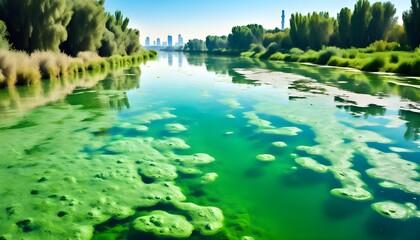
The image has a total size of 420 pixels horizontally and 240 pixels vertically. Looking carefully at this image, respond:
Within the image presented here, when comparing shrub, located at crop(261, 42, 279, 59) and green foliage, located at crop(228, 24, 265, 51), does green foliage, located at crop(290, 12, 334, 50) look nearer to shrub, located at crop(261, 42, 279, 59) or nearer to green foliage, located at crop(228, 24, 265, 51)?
shrub, located at crop(261, 42, 279, 59)

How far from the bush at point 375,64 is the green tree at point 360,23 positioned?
1889 cm

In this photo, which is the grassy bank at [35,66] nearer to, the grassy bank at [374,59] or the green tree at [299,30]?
the grassy bank at [374,59]

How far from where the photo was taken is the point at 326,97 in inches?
459

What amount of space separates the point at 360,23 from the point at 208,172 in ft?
136

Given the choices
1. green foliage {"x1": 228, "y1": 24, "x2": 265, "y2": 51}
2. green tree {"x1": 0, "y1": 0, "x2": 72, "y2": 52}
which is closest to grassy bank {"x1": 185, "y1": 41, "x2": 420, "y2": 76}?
green tree {"x1": 0, "y1": 0, "x2": 72, "y2": 52}


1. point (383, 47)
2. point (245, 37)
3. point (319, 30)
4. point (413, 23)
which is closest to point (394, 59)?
point (413, 23)

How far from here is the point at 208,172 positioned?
482 cm

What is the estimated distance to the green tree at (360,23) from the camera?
39031 mm

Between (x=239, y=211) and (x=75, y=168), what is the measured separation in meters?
2.65

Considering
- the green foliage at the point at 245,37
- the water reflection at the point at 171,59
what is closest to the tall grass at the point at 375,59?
the water reflection at the point at 171,59

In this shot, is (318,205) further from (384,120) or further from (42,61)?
(42,61)

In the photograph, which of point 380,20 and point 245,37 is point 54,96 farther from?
point 245,37

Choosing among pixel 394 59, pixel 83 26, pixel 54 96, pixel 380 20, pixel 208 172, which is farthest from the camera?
pixel 380 20

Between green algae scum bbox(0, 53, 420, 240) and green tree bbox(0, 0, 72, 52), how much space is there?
36.2 feet
